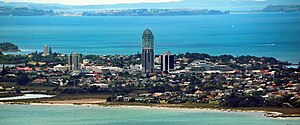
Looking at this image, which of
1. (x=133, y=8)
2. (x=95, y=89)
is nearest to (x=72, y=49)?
(x=95, y=89)

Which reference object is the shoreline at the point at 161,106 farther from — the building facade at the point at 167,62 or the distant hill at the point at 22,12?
the distant hill at the point at 22,12

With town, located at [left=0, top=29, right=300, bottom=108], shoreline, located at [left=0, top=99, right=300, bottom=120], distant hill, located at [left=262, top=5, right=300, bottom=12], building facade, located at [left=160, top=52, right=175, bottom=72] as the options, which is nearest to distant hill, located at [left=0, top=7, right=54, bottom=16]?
distant hill, located at [left=262, top=5, right=300, bottom=12]

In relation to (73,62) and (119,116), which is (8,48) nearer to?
(73,62)

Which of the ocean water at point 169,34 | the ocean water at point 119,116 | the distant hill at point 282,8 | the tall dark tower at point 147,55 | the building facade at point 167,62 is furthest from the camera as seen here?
the distant hill at point 282,8

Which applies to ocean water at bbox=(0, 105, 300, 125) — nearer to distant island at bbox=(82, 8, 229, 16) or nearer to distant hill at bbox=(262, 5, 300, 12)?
distant hill at bbox=(262, 5, 300, 12)

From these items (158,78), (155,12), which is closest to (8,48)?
(158,78)

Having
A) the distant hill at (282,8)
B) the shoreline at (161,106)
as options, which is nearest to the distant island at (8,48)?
the shoreline at (161,106)
